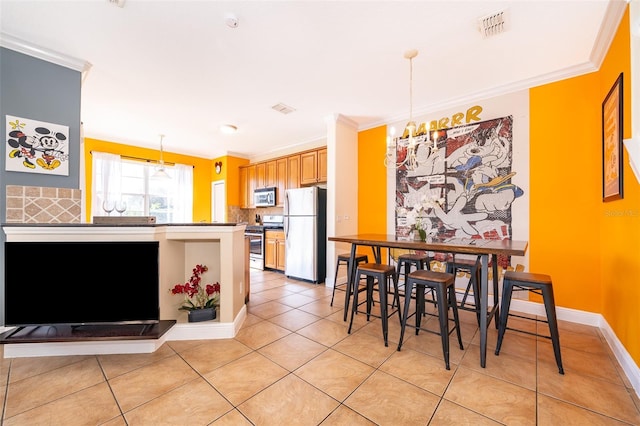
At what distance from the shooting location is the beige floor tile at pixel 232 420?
1.44 meters

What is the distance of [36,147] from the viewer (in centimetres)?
245

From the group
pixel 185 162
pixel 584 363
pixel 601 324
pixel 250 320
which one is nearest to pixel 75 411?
pixel 250 320

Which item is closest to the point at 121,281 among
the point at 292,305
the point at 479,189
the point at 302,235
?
the point at 292,305

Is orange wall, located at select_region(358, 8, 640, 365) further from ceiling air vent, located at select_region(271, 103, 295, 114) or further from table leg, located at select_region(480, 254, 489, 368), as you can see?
ceiling air vent, located at select_region(271, 103, 295, 114)

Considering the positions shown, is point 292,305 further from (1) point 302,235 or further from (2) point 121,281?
(2) point 121,281

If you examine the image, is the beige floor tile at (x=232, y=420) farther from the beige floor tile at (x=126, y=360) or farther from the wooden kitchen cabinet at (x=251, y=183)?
the wooden kitchen cabinet at (x=251, y=183)

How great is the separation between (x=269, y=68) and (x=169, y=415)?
3042mm

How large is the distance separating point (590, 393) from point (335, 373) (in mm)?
1650

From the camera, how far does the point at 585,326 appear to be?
267 cm

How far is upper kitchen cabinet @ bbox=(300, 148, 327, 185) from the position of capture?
495 centimetres

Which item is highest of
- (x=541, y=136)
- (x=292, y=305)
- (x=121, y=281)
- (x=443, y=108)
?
(x=443, y=108)

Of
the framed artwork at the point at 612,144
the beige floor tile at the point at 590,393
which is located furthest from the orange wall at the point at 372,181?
the beige floor tile at the point at 590,393

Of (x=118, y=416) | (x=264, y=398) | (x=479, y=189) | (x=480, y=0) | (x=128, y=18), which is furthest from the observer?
(x=479, y=189)

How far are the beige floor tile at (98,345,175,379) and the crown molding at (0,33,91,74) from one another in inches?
→ 111
